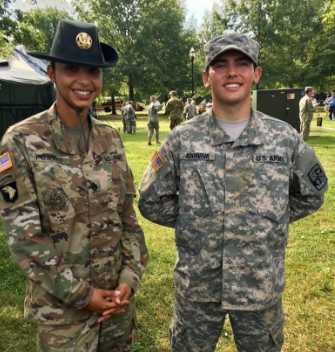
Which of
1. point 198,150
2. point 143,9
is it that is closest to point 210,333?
point 198,150

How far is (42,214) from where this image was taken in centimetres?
Result: 151

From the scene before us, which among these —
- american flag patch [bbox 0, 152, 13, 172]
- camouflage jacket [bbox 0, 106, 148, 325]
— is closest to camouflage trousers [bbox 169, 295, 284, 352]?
camouflage jacket [bbox 0, 106, 148, 325]

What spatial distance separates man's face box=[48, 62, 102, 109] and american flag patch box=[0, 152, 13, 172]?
1.23ft

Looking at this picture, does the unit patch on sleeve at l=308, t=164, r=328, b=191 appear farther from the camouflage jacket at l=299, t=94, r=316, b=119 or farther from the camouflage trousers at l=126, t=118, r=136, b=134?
the camouflage trousers at l=126, t=118, r=136, b=134

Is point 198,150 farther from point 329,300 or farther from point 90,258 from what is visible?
point 329,300

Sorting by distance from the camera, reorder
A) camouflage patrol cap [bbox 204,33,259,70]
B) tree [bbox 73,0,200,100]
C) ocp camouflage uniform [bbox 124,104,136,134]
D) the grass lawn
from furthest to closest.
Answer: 1. tree [bbox 73,0,200,100]
2. ocp camouflage uniform [bbox 124,104,136,134]
3. the grass lawn
4. camouflage patrol cap [bbox 204,33,259,70]

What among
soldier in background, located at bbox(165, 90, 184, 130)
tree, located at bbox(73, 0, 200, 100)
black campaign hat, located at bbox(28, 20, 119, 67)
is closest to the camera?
black campaign hat, located at bbox(28, 20, 119, 67)

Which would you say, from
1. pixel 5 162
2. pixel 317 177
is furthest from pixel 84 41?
pixel 317 177

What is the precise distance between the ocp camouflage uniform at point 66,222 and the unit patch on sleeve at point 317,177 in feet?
3.36

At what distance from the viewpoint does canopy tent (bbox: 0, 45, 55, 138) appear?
27.6ft

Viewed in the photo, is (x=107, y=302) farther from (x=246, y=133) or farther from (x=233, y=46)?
(x=233, y=46)

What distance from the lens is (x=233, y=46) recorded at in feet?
5.45

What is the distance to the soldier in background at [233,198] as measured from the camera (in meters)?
1.74

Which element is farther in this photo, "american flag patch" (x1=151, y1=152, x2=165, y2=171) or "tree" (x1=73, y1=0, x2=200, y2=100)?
"tree" (x1=73, y1=0, x2=200, y2=100)
